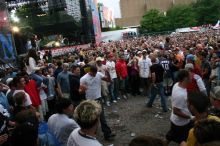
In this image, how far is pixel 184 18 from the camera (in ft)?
265

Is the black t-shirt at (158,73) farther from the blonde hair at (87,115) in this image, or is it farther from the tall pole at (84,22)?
the tall pole at (84,22)

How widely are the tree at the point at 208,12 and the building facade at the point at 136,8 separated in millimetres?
22788

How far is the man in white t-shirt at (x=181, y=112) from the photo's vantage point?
5.24 m

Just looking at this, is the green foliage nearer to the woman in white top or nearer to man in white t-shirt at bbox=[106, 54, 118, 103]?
man in white t-shirt at bbox=[106, 54, 118, 103]

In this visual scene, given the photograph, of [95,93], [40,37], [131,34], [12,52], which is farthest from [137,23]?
[95,93]

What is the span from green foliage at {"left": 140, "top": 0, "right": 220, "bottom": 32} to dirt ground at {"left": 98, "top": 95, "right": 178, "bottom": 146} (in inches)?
2836

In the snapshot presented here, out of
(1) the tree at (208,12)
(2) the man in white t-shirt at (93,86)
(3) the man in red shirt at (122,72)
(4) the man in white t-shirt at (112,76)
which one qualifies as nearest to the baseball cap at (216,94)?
(2) the man in white t-shirt at (93,86)

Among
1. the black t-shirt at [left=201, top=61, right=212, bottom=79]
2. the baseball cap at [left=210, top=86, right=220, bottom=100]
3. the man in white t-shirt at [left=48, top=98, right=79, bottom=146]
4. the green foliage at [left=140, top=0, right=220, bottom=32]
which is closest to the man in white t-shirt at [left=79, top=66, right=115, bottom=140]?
the man in white t-shirt at [left=48, top=98, right=79, bottom=146]

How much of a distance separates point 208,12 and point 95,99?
80546 mm

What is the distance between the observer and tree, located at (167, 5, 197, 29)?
80.6 meters

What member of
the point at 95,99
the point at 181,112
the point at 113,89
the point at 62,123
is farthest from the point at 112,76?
the point at 62,123

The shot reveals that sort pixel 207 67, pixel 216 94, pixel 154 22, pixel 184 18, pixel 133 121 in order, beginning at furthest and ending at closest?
1. pixel 154 22
2. pixel 184 18
3. pixel 207 67
4. pixel 133 121
5. pixel 216 94

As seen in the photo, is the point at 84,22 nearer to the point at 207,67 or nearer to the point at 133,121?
the point at 207,67

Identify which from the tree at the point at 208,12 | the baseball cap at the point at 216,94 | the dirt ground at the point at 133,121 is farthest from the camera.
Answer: the tree at the point at 208,12
